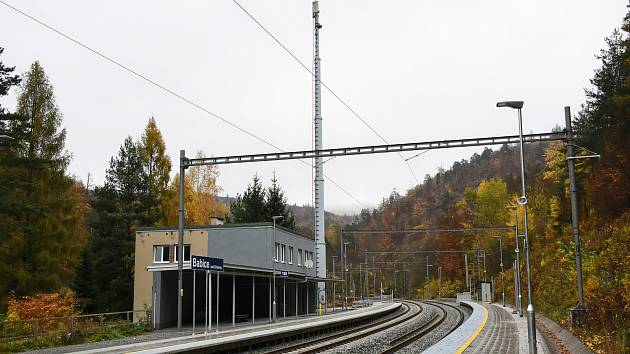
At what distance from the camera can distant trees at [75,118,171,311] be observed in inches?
1877

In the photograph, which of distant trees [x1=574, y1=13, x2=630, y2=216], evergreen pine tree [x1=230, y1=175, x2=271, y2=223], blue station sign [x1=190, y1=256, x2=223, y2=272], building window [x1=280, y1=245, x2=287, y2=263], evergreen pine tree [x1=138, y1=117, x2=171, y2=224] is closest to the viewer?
blue station sign [x1=190, y1=256, x2=223, y2=272]

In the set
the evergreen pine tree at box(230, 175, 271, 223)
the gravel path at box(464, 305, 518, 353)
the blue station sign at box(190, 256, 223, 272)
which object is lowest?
the gravel path at box(464, 305, 518, 353)

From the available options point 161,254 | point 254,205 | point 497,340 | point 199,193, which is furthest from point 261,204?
point 497,340

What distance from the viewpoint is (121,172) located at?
5194cm

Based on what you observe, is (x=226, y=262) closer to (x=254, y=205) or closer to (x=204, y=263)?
(x=204, y=263)

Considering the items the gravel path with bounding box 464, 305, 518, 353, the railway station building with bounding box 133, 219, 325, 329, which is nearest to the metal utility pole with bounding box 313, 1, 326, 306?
the railway station building with bounding box 133, 219, 325, 329

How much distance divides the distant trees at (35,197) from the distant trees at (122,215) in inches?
100

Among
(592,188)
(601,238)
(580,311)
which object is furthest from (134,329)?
(592,188)

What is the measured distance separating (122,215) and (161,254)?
21.1 ft

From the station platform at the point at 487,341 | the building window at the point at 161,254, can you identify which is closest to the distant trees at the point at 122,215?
the building window at the point at 161,254

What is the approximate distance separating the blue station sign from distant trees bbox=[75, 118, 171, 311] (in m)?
21.5

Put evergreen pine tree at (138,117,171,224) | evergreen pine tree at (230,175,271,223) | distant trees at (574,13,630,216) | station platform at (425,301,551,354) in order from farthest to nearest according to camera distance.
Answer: evergreen pine tree at (230,175,271,223), evergreen pine tree at (138,117,171,224), distant trees at (574,13,630,216), station platform at (425,301,551,354)

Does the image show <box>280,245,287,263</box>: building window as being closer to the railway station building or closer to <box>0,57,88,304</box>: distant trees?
the railway station building

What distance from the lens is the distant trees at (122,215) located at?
4769cm
